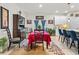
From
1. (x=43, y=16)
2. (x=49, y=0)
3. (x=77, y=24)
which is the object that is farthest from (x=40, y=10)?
(x=49, y=0)

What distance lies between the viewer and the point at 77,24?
25.9 ft

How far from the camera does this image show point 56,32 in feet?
28.2

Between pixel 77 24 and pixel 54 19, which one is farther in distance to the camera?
pixel 54 19

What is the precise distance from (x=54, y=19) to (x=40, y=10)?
1052mm

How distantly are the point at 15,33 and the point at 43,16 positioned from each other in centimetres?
244
